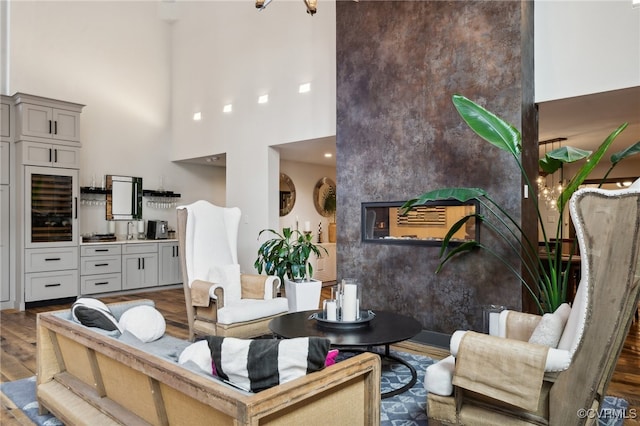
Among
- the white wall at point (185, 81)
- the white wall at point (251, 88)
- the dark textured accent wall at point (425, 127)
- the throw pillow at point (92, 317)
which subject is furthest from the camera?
the white wall at point (185, 81)

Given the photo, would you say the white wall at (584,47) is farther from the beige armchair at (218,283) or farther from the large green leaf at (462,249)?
the beige armchair at (218,283)

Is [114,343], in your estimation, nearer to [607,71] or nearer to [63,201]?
[607,71]

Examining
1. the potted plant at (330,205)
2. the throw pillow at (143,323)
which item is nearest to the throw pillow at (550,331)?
the throw pillow at (143,323)

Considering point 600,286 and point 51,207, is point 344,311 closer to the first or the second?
point 600,286

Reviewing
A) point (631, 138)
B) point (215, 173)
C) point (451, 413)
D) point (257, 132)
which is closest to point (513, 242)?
point (451, 413)

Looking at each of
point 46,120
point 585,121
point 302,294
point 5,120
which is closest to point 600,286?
point 302,294

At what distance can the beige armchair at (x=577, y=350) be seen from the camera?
1.62 metres

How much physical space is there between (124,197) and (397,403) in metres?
6.14

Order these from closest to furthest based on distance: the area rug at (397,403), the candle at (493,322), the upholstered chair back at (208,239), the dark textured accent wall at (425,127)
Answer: the area rug at (397,403)
the candle at (493,322)
the dark textured accent wall at (425,127)
the upholstered chair back at (208,239)

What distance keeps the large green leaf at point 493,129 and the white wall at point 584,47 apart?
1013mm

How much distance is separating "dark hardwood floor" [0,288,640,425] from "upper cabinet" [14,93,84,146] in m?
2.35

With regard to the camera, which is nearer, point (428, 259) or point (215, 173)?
point (428, 259)

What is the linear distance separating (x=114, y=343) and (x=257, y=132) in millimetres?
4798

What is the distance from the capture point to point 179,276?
24.7 feet
